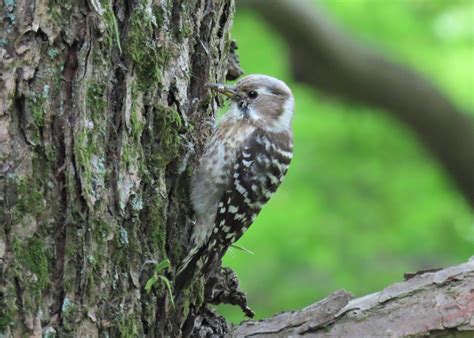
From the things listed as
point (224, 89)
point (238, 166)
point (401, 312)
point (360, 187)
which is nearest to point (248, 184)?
point (238, 166)

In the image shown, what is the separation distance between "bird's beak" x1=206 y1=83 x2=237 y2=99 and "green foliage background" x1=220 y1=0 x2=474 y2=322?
283 centimetres

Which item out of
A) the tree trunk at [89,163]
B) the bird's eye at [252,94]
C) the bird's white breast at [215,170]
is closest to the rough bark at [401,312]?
the tree trunk at [89,163]

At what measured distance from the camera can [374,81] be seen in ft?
29.8

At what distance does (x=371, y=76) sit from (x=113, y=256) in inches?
232

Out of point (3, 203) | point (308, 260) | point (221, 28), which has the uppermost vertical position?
point (308, 260)

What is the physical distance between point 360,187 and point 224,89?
4.36 metres

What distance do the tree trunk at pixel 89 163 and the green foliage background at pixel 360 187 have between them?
150 inches

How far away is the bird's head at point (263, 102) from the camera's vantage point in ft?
17.2

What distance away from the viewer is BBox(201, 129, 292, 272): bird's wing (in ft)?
15.5

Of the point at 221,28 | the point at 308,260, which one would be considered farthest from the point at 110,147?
the point at 308,260

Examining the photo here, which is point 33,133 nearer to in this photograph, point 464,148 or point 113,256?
point 113,256

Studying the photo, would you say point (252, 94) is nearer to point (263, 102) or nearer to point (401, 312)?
point (263, 102)

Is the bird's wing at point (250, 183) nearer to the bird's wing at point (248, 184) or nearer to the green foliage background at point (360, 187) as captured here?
the bird's wing at point (248, 184)

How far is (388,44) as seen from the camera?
32.2 ft
